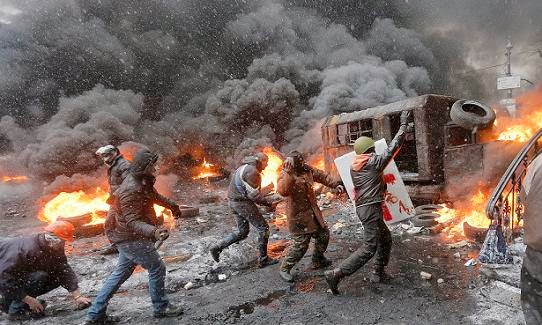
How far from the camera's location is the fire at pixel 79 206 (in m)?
9.87

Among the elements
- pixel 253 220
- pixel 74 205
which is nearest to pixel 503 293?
pixel 253 220

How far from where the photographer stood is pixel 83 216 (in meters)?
9.00

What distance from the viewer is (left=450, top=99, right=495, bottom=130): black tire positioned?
816cm

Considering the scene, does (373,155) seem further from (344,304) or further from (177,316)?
(177,316)

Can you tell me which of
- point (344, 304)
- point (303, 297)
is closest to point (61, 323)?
point (303, 297)

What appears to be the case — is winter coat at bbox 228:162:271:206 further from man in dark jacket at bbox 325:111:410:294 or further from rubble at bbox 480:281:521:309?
rubble at bbox 480:281:521:309

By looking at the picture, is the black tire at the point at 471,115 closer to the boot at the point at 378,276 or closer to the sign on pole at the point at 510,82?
the boot at the point at 378,276

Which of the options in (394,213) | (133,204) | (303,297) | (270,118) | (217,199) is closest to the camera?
(133,204)

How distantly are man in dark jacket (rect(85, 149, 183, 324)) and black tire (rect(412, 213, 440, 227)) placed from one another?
5378mm

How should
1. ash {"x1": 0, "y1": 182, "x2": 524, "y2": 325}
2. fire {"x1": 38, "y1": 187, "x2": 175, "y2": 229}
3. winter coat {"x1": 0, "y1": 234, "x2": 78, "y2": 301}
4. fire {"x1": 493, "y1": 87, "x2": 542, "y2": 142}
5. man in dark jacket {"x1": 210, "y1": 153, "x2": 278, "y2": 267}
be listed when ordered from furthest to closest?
fire {"x1": 38, "y1": 187, "x2": 175, "y2": 229} → fire {"x1": 493, "y1": 87, "x2": 542, "y2": 142} → man in dark jacket {"x1": 210, "y1": 153, "x2": 278, "y2": 267} → winter coat {"x1": 0, "y1": 234, "x2": 78, "y2": 301} → ash {"x1": 0, "y1": 182, "x2": 524, "y2": 325}

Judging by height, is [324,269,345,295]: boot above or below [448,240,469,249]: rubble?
above

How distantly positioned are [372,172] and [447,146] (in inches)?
224

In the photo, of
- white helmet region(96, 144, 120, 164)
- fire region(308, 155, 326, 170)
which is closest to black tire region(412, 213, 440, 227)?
white helmet region(96, 144, 120, 164)

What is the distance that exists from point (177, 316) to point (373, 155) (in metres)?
3.10
